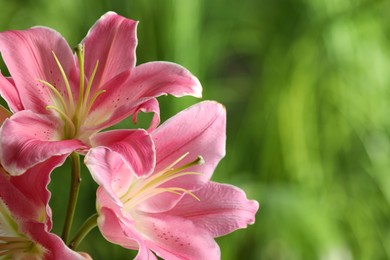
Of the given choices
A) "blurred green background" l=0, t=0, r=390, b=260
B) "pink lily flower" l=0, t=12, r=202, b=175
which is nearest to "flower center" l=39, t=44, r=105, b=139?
"pink lily flower" l=0, t=12, r=202, b=175

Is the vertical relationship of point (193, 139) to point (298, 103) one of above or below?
above

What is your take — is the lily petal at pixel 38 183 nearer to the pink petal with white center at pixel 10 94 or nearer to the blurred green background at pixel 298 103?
the pink petal with white center at pixel 10 94

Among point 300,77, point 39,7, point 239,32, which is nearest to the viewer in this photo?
point 300,77

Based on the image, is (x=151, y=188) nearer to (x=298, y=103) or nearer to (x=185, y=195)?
(x=185, y=195)

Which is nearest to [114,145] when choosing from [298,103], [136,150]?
[136,150]

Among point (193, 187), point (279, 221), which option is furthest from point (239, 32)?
point (193, 187)

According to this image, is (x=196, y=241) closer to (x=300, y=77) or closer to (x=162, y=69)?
(x=162, y=69)

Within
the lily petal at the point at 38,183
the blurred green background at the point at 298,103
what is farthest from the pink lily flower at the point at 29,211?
the blurred green background at the point at 298,103
